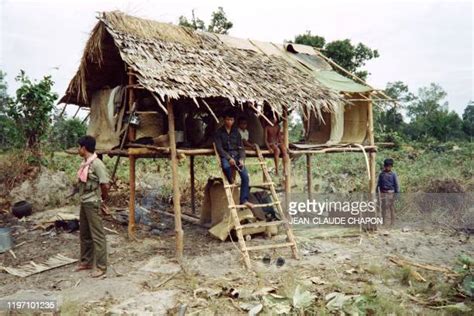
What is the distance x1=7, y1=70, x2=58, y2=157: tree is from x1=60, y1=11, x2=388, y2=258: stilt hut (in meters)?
1.87

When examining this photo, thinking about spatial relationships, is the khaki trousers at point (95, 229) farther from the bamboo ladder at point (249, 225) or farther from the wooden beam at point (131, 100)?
the wooden beam at point (131, 100)

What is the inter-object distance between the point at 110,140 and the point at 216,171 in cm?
758

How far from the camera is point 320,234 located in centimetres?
849

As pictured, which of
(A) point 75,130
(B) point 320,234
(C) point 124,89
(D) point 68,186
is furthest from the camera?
(A) point 75,130

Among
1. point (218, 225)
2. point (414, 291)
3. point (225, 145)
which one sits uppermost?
point (225, 145)

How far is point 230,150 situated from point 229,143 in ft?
0.41

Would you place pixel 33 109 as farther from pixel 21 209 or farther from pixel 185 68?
pixel 185 68

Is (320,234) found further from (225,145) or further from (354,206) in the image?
(225,145)

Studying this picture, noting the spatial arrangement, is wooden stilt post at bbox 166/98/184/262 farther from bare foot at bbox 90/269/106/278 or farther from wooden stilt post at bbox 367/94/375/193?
wooden stilt post at bbox 367/94/375/193

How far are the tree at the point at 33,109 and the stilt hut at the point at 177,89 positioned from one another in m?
1.87


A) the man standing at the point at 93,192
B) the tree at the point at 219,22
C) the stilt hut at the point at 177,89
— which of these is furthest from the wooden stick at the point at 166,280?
the tree at the point at 219,22

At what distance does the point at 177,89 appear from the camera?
6.45 meters

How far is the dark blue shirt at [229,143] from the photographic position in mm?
7289

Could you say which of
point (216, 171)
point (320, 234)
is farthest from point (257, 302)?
point (216, 171)
